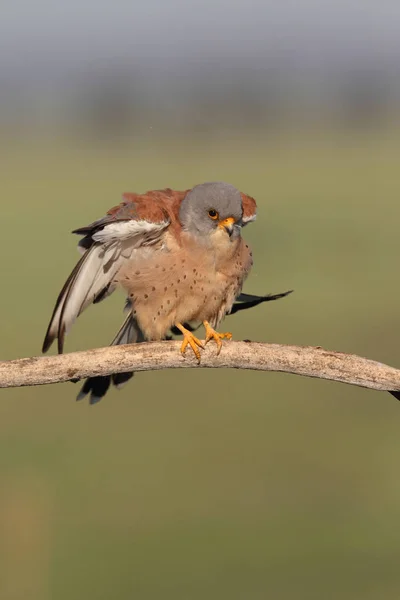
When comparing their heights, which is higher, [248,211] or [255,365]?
[248,211]

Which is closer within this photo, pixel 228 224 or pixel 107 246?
pixel 107 246

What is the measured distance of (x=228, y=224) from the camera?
590 cm

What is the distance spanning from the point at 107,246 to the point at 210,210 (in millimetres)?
604

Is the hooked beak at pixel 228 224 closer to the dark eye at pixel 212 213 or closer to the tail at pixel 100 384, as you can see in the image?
the dark eye at pixel 212 213

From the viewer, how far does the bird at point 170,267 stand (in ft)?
18.7

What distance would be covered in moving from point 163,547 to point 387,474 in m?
2.92

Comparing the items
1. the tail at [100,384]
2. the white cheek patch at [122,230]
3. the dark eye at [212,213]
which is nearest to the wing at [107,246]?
the white cheek patch at [122,230]

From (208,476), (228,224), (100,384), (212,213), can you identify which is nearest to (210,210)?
(212,213)

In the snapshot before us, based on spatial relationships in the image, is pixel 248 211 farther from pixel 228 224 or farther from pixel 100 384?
pixel 100 384

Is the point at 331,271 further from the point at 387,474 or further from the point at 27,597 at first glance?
the point at 27,597

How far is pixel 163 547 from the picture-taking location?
9805mm

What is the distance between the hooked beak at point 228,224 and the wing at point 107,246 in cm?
27

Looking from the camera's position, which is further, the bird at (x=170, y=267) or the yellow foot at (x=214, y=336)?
the bird at (x=170, y=267)

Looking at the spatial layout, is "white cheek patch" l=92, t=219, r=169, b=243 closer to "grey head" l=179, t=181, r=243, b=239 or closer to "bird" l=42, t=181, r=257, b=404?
"bird" l=42, t=181, r=257, b=404
